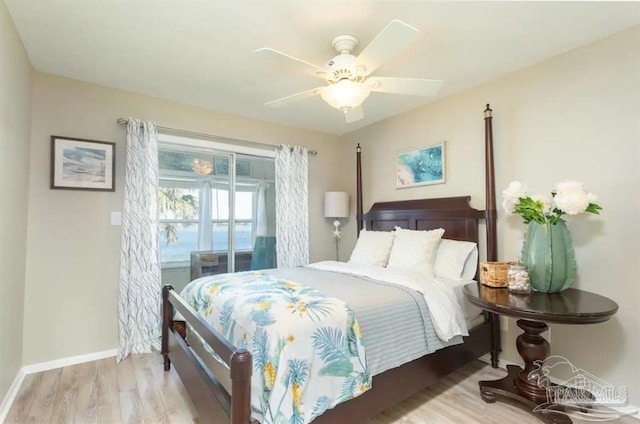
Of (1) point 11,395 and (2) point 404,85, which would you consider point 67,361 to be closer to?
(1) point 11,395

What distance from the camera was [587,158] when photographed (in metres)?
2.23

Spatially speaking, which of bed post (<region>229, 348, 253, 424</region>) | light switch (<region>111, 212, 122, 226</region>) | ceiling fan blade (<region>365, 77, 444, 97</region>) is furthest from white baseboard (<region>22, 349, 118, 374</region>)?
ceiling fan blade (<region>365, 77, 444, 97</region>)

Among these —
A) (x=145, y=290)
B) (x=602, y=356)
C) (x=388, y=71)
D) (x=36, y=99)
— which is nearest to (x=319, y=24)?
(x=388, y=71)

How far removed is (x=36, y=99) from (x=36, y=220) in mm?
1008

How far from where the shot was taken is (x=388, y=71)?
2604 mm

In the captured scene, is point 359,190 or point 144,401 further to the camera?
point 359,190

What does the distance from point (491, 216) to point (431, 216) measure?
2.00 ft

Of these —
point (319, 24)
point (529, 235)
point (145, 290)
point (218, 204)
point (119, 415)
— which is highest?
point (319, 24)

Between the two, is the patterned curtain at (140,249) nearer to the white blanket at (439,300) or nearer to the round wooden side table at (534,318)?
the white blanket at (439,300)

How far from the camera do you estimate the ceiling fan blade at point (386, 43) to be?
150 cm

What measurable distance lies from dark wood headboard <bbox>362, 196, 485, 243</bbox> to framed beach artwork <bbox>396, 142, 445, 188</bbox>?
0.73 ft

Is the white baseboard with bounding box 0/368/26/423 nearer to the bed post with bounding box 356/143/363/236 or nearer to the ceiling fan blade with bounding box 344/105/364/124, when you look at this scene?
the ceiling fan blade with bounding box 344/105/364/124

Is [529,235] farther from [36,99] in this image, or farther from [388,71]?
[36,99]

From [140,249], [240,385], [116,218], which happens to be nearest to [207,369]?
[240,385]
